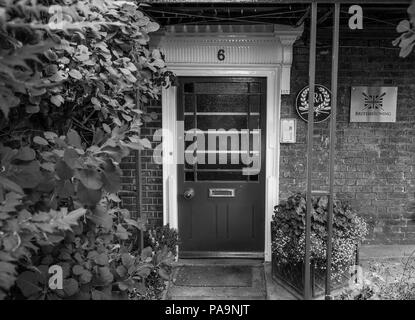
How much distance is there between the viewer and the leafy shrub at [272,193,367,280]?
3.65 meters

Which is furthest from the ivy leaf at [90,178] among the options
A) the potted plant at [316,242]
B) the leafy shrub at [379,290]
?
the potted plant at [316,242]

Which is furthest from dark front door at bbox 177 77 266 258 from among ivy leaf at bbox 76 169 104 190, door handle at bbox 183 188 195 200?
ivy leaf at bbox 76 169 104 190

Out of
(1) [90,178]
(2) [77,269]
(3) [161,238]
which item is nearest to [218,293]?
(3) [161,238]

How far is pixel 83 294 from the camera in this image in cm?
171

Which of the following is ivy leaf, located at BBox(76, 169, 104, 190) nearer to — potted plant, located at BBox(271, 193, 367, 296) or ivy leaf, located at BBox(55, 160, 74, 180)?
ivy leaf, located at BBox(55, 160, 74, 180)

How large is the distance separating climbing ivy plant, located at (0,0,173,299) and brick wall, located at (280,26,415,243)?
2.39 meters

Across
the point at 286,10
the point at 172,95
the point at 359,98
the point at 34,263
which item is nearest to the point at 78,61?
the point at 34,263

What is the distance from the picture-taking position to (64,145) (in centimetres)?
151

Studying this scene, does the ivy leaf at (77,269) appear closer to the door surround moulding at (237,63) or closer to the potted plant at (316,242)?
the potted plant at (316,242)

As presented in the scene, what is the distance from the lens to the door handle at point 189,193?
4.60 metres

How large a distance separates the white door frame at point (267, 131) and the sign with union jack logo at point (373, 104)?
823mm

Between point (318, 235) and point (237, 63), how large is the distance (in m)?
1.95

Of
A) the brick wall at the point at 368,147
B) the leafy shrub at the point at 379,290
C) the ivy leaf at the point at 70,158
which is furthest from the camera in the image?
the brick wall at the point at 368,147

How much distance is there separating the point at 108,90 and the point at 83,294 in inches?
44.2
